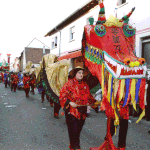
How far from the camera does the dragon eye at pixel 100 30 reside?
2939 millimetres

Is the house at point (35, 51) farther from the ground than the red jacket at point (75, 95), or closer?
farther from the ground

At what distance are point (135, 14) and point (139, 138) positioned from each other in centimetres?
628

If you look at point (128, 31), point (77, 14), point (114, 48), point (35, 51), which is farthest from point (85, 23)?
point (35, 51)

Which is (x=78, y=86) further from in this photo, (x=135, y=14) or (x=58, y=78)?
(x=135, y=14)

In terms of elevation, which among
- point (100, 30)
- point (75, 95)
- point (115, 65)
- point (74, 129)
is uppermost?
point (100, 30)

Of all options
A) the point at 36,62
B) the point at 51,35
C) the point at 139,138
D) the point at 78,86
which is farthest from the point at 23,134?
the point at 36,62

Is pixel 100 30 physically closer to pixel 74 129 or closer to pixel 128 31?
pixel 128 31

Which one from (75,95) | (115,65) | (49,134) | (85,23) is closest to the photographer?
(115,65)

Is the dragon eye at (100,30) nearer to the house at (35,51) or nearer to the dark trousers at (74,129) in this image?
the dark trousers at (74,129)

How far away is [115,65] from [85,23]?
12.3 metres

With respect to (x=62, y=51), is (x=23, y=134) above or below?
below

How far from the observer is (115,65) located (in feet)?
8.82

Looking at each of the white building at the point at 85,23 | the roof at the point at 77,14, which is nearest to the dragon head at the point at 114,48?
the white building at the point at 85,23

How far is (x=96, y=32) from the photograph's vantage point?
2.94 meters
